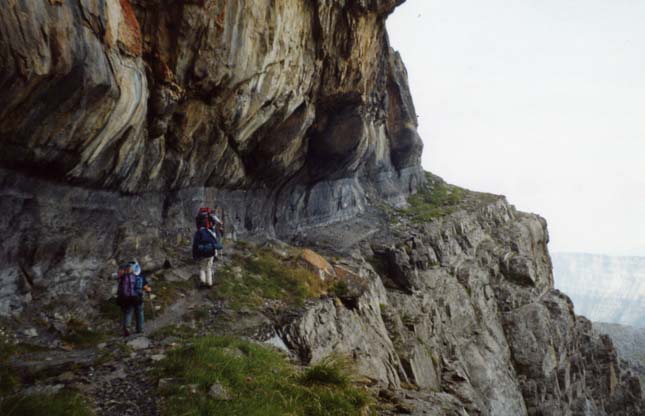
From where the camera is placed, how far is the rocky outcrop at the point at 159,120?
36.6 feet

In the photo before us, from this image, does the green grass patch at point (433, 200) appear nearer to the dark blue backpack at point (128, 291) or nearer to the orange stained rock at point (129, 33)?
the orange stained rock at point (129, 33)

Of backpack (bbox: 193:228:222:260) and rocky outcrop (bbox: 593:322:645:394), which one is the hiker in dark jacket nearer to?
backpack (bbox: 193:228:222:260)

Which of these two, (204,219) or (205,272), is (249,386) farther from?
(204,219)

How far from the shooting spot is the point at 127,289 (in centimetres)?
1192

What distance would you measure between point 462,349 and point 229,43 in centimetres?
2636

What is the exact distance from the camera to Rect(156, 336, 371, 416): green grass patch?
762 centimetres

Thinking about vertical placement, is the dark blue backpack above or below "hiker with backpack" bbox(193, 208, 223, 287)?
below

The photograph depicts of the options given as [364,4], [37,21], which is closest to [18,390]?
[37,21]

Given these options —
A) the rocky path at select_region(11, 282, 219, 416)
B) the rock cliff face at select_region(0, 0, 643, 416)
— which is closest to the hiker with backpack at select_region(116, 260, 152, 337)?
the rocky path at select_region(11, 282, 219, 416)

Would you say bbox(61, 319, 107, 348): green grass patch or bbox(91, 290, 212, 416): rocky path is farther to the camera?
bbox(61, 319, 107, 348): green grass patch

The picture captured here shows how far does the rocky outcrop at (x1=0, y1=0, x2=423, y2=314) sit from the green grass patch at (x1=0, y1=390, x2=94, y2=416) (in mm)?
6291

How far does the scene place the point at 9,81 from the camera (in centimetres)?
971

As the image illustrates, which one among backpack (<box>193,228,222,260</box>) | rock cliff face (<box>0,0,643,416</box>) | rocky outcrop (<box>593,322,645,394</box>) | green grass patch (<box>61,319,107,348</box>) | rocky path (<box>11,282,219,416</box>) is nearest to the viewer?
rocky path (<box>11,282,219,416</box>)

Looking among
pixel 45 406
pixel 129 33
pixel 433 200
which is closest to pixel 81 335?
pixel 45 406
